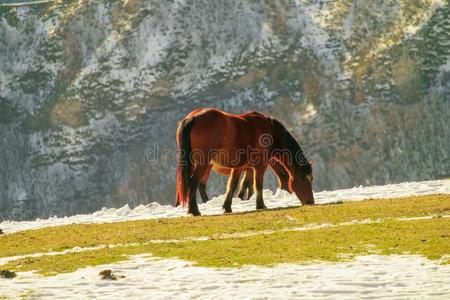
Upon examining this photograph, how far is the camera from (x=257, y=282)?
12.3 meters

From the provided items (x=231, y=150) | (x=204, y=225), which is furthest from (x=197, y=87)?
(x=204, y=225)

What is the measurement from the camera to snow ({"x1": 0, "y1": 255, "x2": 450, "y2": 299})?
454 inches

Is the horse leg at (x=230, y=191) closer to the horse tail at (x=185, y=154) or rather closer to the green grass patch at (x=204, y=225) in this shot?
the horse tail at (x=185, y=154)

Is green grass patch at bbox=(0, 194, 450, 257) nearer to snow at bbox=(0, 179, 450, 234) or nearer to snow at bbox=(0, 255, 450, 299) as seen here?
snow at bbox=(0, 179, 450, 234)

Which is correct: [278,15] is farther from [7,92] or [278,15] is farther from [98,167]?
[7,92]

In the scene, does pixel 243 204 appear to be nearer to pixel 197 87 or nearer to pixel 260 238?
pixel 260 238

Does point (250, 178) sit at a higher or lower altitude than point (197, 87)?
lower

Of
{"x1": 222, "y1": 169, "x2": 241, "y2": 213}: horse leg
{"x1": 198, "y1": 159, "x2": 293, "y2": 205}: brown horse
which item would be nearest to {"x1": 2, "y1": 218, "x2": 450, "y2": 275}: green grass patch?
{"x1": 222, "y1": 169, "x2": 241, "y2": 213}: horse leg

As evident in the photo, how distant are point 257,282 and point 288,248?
10.6 feet

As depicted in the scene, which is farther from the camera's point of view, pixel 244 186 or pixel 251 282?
pixel 244 186

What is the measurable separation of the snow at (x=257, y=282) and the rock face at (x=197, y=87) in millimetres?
85253

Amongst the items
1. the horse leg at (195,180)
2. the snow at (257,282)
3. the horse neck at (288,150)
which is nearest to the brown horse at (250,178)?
the horse leg at (195,180)

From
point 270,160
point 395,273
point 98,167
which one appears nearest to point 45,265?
point 395,273

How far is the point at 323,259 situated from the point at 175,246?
3756 mm
